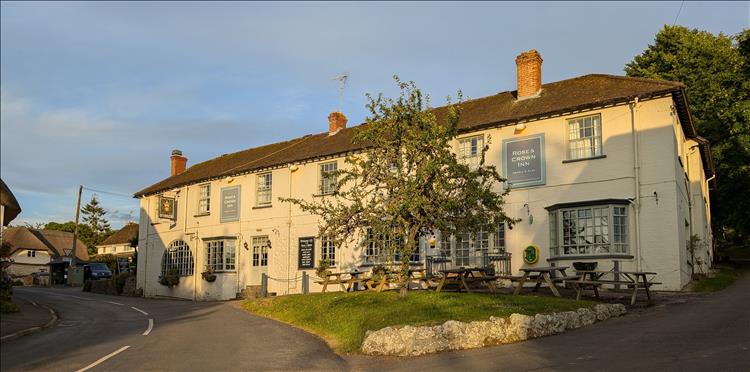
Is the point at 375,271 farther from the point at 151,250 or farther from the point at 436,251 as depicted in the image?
the point at 151,250

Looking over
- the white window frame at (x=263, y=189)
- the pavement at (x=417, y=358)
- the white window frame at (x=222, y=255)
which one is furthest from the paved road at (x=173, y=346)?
the white window frame at (x=222, y=255)

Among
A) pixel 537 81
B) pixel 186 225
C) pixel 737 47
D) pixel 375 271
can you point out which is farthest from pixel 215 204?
pixel 737 47

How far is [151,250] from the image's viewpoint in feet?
122

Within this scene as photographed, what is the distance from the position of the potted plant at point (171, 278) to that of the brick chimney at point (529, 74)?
20.4m

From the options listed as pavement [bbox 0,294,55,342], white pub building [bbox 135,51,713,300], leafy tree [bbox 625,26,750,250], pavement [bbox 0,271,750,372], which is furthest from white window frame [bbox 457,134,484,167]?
leafy tree [bbox 625,26,750,250]

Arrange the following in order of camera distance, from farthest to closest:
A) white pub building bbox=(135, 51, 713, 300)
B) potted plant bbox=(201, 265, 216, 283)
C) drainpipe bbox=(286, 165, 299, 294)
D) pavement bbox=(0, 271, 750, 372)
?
potted plant bbox=(201, 265, 216, 283), drainpipe bbox=(286, 165, 299, 294), white pub building bbox=(135, 51, 713, 300), pavement bbox=(0, 271, 750, 372)

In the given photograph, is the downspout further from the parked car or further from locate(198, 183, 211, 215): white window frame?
the parked car

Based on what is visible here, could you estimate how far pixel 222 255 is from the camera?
3188cm

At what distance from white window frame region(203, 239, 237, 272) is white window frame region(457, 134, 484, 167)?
43.5ft

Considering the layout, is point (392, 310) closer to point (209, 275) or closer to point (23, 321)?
point (23, 321)

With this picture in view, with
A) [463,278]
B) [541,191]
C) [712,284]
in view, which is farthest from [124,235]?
[712,284]

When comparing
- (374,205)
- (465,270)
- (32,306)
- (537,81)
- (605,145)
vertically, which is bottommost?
(32,306)

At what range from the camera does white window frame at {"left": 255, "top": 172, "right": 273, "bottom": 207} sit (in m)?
30.7

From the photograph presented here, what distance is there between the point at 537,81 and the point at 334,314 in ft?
44.5
